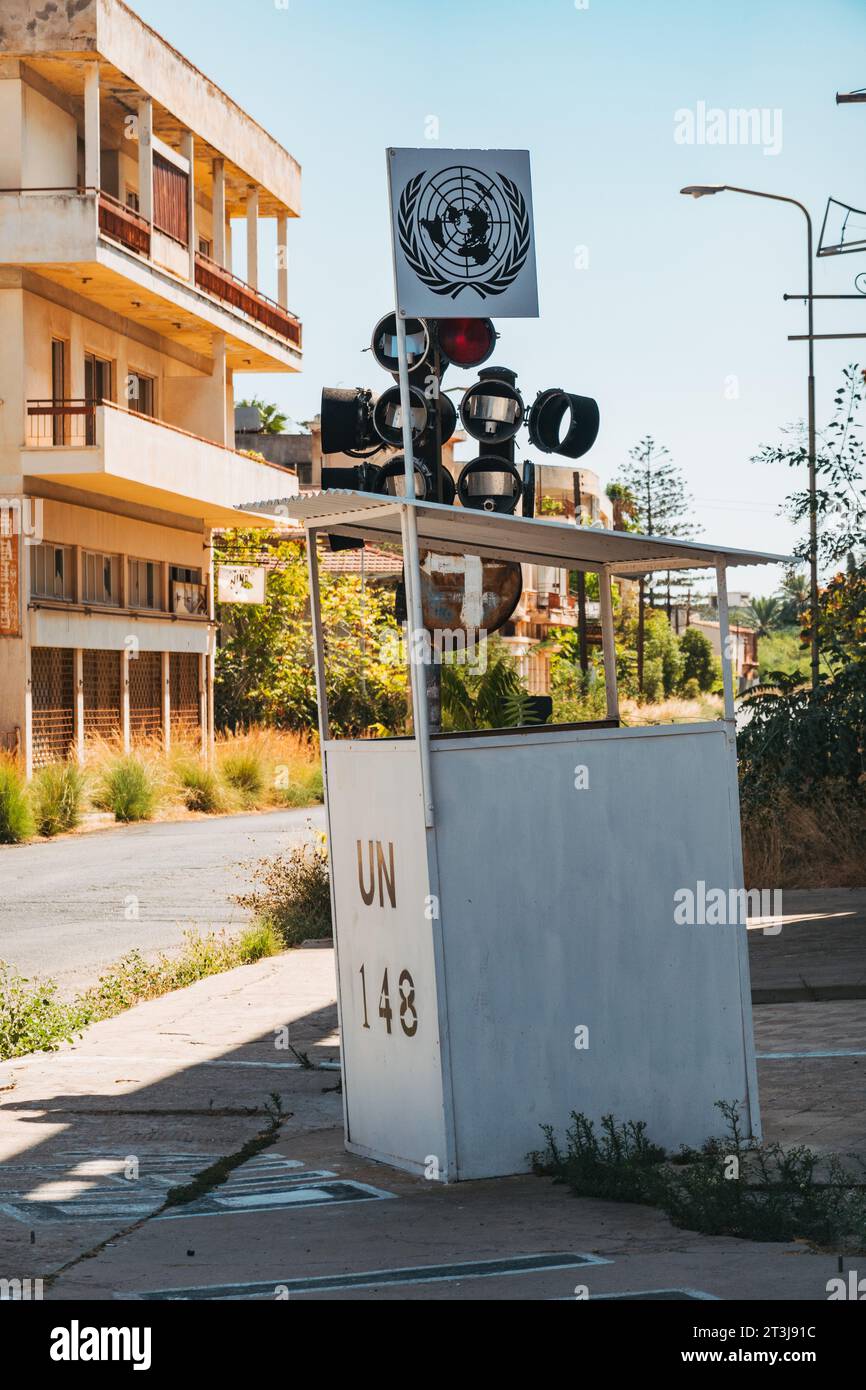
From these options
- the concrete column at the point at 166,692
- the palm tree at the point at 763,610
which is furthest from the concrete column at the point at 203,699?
the palm tree at the point at 763,610

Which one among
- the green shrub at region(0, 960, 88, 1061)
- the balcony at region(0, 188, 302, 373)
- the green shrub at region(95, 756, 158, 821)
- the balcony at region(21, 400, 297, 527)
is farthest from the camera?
the green shrub at region(95, 756, 158, 821)

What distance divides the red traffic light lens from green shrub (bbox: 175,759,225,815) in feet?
77.8

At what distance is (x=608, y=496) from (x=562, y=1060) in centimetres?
8466

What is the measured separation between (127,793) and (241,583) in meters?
12.0

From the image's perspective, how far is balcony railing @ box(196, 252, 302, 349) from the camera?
1350 inches

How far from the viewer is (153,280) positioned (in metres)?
30.8

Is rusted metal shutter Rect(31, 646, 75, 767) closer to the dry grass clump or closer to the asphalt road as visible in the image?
the asphalt road

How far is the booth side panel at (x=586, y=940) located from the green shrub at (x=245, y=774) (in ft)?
84.3

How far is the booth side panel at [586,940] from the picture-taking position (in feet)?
19.6

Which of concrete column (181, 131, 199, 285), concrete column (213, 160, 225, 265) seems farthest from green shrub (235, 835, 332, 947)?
concrete column (213, 160, 225, 265)

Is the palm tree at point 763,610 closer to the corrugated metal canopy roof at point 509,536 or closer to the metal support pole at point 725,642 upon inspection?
the corrugated metal canopy roof at point 509,536

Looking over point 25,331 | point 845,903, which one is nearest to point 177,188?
point 25,331

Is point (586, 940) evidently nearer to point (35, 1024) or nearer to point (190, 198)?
point (35, 1024)
